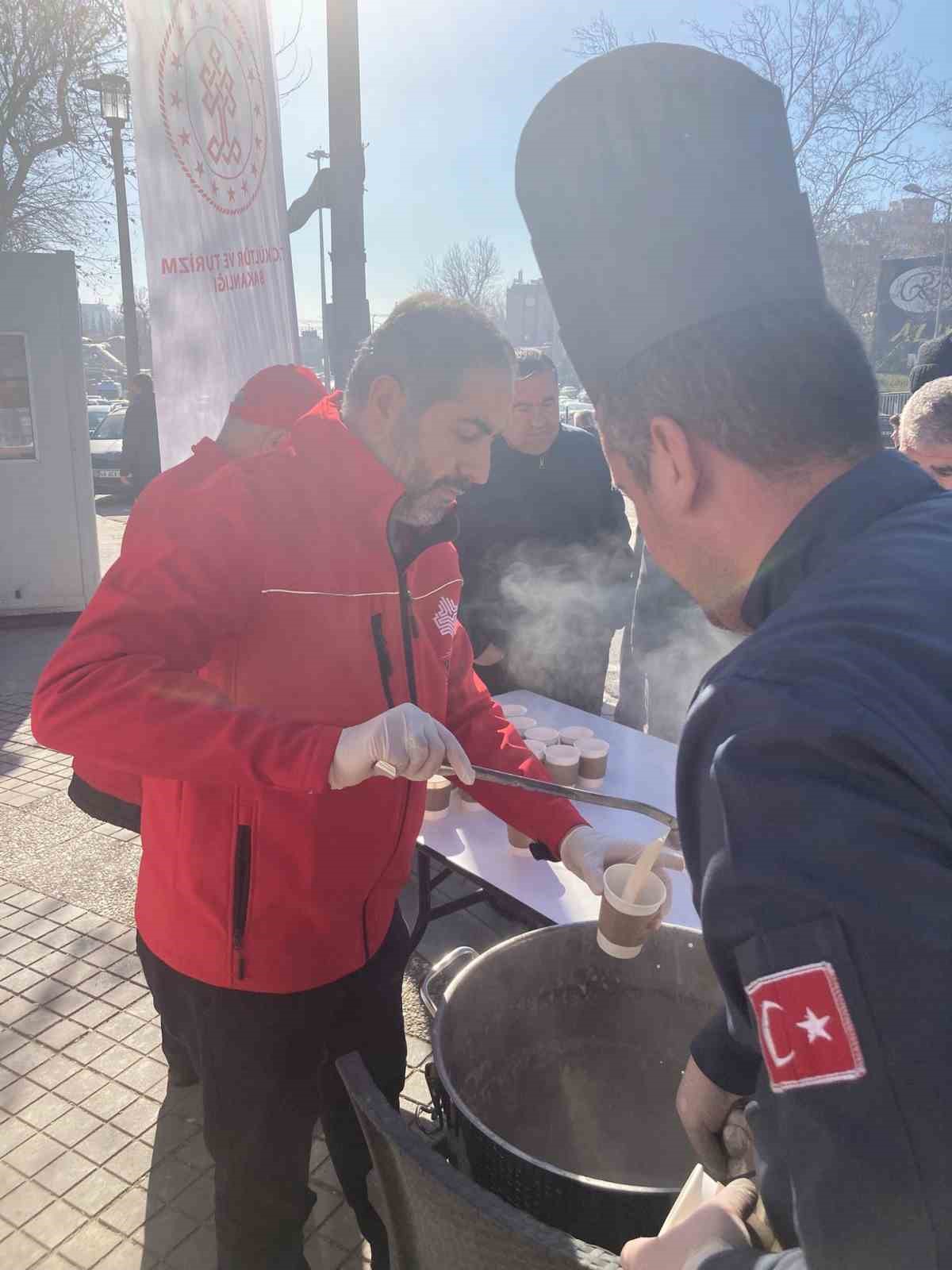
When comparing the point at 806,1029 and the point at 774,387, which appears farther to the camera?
the point at 774,387

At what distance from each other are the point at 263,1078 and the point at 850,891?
1.61 m

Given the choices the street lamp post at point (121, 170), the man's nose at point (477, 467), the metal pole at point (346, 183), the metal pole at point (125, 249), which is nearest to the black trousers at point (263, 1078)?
the man's nose at point (477, 467)

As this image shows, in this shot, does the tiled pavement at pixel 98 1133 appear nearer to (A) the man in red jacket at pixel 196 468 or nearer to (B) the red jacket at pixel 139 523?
(A) the man in red jacket at pixel 196 468

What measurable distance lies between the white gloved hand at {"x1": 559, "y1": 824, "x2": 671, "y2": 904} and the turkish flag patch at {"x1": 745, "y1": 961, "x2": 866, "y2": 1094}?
4.48ft

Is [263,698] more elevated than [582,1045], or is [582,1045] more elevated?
[263,698]

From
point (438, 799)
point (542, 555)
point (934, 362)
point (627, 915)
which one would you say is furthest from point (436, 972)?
point (934, 362)

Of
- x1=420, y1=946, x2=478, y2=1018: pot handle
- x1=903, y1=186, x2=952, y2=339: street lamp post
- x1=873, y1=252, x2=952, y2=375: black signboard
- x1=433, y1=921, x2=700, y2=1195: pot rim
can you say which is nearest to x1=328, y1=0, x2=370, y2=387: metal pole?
x1=420, y1=946, x2=478, y2=1018: pot handle

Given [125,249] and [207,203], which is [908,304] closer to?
[125,249]

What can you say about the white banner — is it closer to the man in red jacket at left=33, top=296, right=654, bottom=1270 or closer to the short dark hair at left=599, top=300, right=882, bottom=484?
the man in red jacket at left=33, top=296, right=654, bottom=1270

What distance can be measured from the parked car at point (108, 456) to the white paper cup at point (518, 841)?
14.3 m

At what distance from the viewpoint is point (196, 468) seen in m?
2.19

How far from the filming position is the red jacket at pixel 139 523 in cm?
174

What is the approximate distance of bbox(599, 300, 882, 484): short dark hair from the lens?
95 centimetres

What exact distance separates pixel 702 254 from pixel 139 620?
1132 mm
